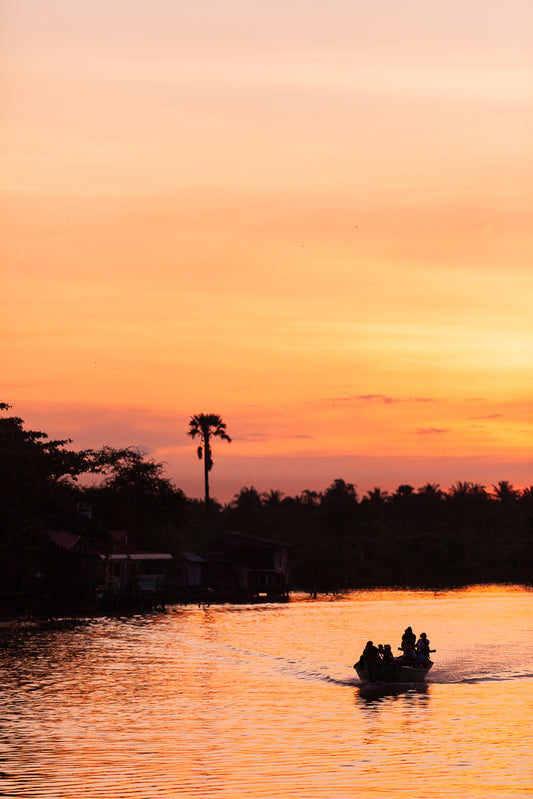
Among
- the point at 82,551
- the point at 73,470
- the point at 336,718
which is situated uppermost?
the point at 73,470

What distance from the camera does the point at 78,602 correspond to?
320 feet

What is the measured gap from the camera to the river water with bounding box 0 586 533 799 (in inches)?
1078

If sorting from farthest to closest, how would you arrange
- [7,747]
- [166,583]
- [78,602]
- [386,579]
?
[386,579], [166,583], [78,602], [7,747]

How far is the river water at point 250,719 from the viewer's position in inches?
1078

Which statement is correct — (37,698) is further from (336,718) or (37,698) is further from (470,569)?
(470,569)

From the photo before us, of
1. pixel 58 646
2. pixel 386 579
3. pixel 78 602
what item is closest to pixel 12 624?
pixel 78 602

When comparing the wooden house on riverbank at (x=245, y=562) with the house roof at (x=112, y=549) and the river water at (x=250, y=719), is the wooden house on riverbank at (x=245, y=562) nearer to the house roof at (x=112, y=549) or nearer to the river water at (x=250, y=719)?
the house roof at (x=112, y=549)

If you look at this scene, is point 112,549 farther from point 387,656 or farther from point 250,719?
point 250,719

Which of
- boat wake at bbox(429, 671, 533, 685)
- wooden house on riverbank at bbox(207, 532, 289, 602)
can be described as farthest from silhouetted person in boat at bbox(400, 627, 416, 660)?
wooden house on riverbank at bbox(207, 532, 289, 602)

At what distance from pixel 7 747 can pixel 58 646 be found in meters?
39.0

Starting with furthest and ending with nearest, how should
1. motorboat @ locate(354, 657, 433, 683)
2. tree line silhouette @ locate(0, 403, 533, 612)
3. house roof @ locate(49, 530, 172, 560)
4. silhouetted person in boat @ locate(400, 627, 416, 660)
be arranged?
house roof @ locate(49, 530, 172, 560) → tree line silhouette @ locate(0, 403, 533, 612) → silhouetted person in boat @ locate(400, 627, 416, 660) → motorboat @ locate(354, 657, 433, 683)

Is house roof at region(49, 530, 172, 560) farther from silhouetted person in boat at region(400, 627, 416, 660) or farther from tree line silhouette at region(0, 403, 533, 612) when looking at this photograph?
silhouetted person in boat at region(400, 627, 416, 660)

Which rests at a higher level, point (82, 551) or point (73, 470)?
point (73, 470)

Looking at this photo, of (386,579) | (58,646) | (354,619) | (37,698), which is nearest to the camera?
(37,698)
